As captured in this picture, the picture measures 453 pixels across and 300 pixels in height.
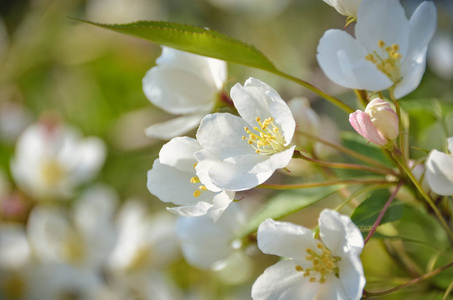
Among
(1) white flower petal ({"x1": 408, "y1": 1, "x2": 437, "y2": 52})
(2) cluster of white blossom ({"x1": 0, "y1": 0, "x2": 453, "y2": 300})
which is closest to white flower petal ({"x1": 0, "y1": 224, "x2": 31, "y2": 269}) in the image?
(2) cluster of white blossom ({"x1": 0, "y1": 0, "x2": 453, "y2": 300})

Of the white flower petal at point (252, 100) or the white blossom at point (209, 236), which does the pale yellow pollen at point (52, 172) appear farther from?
the white flower petal at point (252, 100)

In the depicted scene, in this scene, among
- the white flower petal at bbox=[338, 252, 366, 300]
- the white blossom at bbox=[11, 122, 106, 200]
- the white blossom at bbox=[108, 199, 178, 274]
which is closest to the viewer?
the white flower petal at bbox=[338, 252, 366, 300]

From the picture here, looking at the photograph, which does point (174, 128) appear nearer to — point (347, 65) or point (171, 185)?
point (171, 185)

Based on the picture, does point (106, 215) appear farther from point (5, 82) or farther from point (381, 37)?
point (5, 82)

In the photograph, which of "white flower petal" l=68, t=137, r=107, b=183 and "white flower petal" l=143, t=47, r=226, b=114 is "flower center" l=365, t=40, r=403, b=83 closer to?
"white flower petal" l=143, t=47, r=226, b=114

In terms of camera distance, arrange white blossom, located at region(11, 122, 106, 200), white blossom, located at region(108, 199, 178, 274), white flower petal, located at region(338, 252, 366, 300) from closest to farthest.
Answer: white flower petal, located at region(338, 252, 366, 300) → white blossom, located at region(108, 199, 178, 274) → white blossom, located at region(11, 122, 106, 200)

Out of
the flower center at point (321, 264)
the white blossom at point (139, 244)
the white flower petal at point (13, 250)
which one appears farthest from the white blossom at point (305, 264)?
the white flower petal at point (13, 250)

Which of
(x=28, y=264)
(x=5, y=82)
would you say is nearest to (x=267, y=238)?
(x=28, y=264)

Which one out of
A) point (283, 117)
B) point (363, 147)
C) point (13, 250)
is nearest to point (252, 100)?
point (283, 117)
